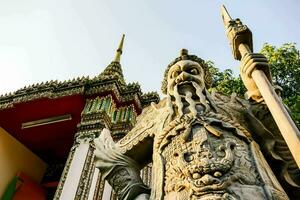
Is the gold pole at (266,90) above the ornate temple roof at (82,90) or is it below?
below

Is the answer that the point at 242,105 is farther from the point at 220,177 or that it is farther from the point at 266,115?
the point at 220,177

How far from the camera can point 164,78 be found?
3199 millimetres

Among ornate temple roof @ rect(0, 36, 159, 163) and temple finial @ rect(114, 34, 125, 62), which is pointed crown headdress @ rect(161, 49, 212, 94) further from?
temple finial @ rect(114, 34, 125, 62)

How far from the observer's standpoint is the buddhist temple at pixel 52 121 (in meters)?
5.78

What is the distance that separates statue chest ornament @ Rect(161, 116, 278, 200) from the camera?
1.92m

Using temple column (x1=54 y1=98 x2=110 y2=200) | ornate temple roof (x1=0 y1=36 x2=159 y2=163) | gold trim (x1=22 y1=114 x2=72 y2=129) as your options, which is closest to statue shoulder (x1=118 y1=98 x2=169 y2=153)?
temple column (x1=54 y1=98 x2=110 y2=200)

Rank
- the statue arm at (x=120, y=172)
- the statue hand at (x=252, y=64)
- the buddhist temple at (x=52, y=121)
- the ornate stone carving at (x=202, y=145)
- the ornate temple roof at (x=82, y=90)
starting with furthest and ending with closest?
the ornate temple roof at (x=82, y=90)
the buddhist temple at (x=52, y=121)
the statue hand at (x=252, y=64)
the statue arm at (x=120, y=172)
the ornate stone carving at (x=202, y=145)

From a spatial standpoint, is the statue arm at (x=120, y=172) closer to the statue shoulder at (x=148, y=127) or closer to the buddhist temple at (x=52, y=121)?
the statue shoulder at (x=148, y=127)

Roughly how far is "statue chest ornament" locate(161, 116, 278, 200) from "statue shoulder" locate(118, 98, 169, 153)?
31 centimetres

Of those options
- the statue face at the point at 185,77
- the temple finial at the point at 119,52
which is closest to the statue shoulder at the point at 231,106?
the statue face at the point at 185,77

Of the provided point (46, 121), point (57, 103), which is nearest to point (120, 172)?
Result: point (57, 103)

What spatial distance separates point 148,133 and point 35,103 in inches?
172

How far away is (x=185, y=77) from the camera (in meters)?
2.88

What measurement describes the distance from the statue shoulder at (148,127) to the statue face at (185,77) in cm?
20
